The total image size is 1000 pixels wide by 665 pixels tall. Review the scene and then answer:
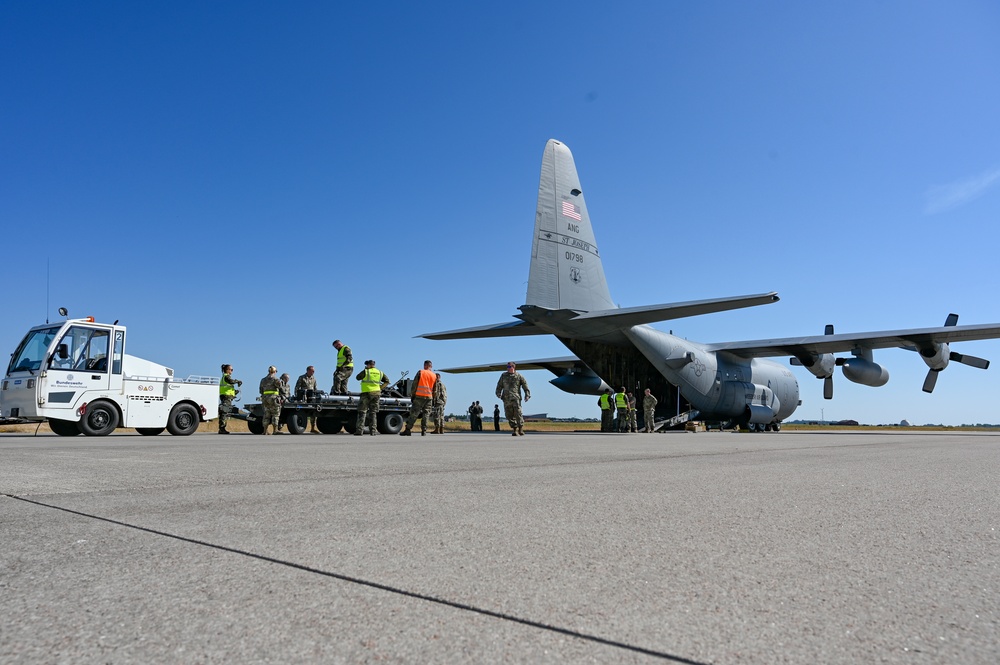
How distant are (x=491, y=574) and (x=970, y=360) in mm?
25513

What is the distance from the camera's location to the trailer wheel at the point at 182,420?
13.1 meters

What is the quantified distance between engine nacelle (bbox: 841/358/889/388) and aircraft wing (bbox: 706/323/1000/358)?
1.73 ft

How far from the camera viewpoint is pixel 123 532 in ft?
8.85

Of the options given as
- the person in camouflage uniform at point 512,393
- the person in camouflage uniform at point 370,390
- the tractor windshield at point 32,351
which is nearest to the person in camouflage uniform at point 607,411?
the person in camouflage uniform at point 512,393

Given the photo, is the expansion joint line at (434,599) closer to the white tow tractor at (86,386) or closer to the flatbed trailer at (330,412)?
the white tow tractor at (86,386)

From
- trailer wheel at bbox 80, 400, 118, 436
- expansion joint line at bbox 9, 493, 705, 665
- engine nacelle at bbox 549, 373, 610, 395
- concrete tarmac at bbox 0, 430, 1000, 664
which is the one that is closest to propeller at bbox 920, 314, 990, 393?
engine nacelle at bbox 549, 373, 610, 395

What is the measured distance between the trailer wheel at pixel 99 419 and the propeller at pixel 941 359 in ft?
72.9

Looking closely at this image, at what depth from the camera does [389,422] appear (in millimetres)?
16969

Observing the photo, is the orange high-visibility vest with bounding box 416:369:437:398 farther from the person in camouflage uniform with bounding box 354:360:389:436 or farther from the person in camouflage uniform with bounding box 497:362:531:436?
the person in camouflage uniform with bounding box 497:362:531:436

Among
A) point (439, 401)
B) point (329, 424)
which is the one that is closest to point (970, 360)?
point (439, 401)

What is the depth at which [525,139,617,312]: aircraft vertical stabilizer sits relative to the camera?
17.6 meters

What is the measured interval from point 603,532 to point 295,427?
46.9 feet

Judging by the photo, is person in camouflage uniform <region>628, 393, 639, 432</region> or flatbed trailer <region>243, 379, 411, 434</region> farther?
person in camouflage uniform <region>628, 393, 639, 432</region>

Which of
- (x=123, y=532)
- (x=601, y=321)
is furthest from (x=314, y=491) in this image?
(x=601, y=321)
